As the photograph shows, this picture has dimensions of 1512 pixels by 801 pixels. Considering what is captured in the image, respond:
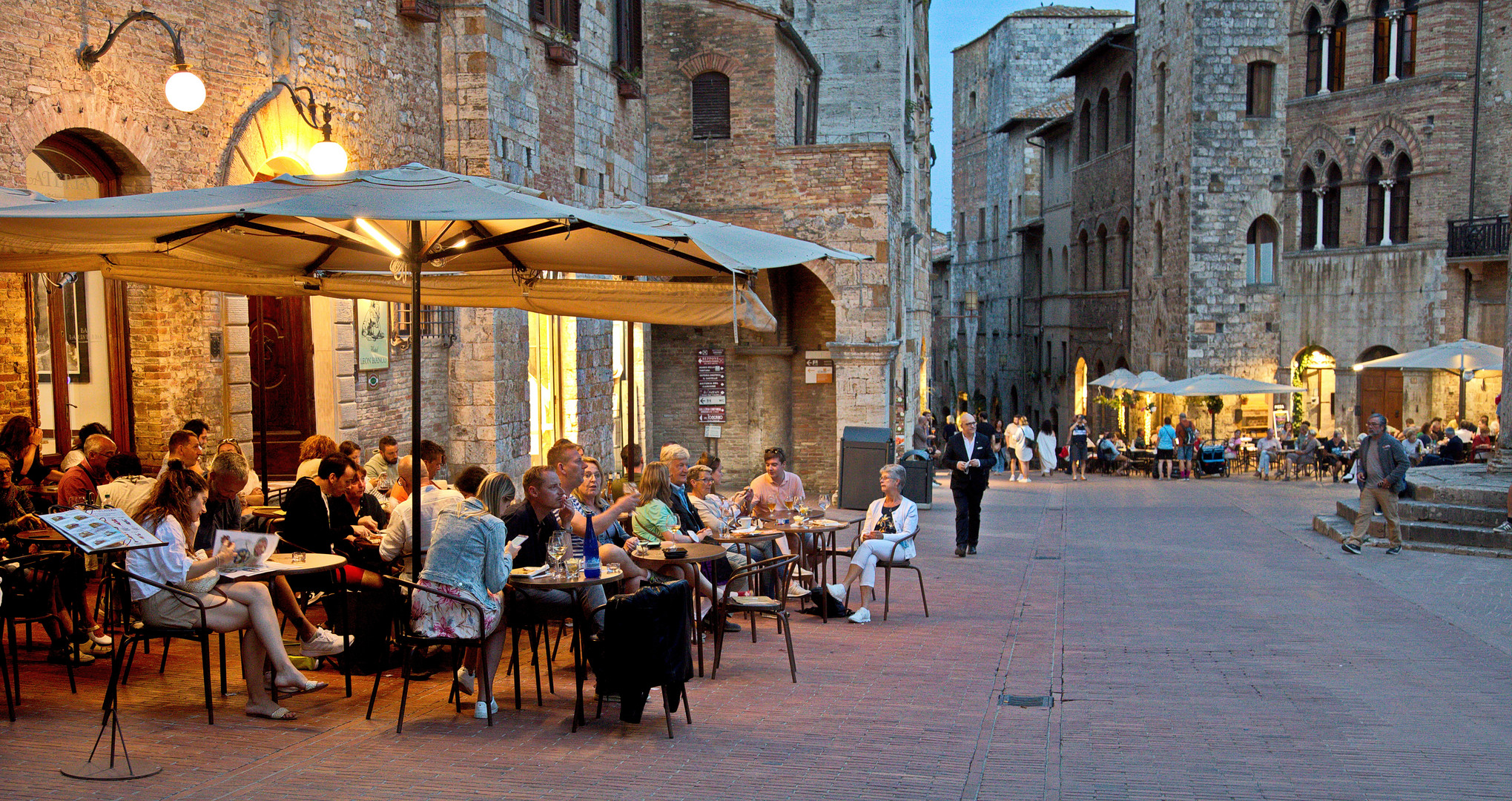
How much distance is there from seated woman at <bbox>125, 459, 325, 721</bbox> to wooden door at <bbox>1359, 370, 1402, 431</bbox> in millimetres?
26959

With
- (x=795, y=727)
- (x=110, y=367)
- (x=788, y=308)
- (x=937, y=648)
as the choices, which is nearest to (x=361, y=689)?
(x=795, y=727)

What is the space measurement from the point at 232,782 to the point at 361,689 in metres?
1.53

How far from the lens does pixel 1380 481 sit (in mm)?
13688

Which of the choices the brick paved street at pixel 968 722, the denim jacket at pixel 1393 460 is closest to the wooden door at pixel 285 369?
the brick paved street at pixel 968 722

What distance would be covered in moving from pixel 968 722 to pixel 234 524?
4.11 metres

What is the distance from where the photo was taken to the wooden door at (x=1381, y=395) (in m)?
27.8

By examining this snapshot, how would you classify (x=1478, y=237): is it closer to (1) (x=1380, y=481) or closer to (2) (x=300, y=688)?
(1) (x=1380, y=481)

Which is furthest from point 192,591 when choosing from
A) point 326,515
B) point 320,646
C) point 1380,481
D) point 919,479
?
point 919,479

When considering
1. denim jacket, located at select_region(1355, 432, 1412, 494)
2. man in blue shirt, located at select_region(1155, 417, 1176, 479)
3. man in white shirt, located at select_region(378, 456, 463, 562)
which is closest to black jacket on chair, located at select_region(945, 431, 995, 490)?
denim jacket, located at select_region(1355, 432, 1412, 494)

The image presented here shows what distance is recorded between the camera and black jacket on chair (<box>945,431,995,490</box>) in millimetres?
13039

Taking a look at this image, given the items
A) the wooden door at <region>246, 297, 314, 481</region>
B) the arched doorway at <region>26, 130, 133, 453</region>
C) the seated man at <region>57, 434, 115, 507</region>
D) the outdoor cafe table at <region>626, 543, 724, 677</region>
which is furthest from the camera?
the wooden door at <region>246, 297, 314, 481</region>

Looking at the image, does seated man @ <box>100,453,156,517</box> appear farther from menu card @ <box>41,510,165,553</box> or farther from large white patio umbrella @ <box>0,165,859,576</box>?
menu card @ <box>41,510,165,553</box>

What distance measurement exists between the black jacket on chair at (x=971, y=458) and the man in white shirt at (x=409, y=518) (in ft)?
21.2

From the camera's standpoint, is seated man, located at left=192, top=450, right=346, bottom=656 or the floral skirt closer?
the floral skirt
